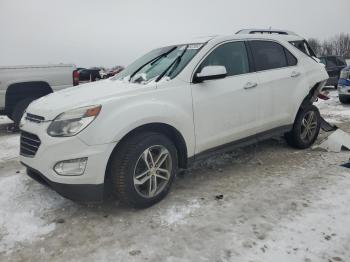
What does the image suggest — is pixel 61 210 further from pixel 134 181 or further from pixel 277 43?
pixel 277 43

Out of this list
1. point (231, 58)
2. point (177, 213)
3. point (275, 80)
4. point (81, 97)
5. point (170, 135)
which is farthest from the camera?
point (275, 80)

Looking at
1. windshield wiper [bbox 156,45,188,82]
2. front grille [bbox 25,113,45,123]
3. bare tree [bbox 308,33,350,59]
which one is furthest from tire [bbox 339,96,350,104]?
bare tree [bbox 308,33,350,59]

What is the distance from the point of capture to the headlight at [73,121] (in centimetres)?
311

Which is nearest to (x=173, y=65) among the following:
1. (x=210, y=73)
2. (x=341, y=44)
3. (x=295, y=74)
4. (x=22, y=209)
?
(x=210, y=73)

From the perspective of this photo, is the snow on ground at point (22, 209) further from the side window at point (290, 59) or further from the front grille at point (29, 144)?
the side window at point (290, 59)

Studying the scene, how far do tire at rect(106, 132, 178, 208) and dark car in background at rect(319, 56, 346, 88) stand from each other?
1341 cm

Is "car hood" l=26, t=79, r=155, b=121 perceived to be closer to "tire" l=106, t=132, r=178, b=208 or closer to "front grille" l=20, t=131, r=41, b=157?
"front grille" l=20, t=131, r=41, b=157

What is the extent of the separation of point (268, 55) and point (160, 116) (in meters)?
2.18

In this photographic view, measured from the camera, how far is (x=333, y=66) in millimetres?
15477

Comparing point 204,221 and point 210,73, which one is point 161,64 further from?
point 204,221

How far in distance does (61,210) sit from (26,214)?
34cm

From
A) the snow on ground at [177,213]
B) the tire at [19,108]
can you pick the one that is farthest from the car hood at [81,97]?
the tire at [19,108]

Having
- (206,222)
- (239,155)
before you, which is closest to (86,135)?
(206,222)

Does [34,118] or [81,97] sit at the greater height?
[81,97]
